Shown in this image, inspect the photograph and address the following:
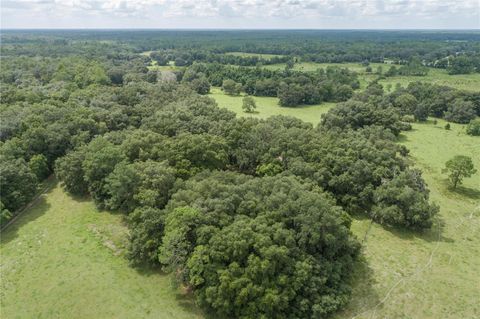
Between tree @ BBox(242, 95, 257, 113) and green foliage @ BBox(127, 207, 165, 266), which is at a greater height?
tree @ BBox(242, 95, 257, 113)

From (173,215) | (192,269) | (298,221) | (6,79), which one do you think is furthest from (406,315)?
(6,79)

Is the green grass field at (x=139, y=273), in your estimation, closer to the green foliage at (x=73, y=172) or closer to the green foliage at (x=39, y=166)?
the green foliage at (x=73, y=172)

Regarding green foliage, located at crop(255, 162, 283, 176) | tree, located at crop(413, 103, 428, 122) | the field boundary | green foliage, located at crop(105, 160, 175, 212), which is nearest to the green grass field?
the field boundary

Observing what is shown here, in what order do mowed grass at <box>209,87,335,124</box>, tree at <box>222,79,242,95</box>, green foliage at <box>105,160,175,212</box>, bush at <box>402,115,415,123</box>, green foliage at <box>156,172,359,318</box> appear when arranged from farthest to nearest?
tree at <box>222,79,242,95</box>, mowed grass at <box>209,87,335,124</box>, bush at <box>402,115,415,123</box>, green foliage at <box>105,160,175,212</box>, green foliage at <box>156,172,359,318</box>

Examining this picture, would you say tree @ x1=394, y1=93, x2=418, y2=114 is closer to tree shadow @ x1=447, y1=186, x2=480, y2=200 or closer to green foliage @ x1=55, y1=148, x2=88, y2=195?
tree shadow @ x1=447, y1=186, x2=480, y2=200

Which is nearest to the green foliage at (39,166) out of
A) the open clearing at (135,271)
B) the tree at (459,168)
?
the open clearing at (135,271)

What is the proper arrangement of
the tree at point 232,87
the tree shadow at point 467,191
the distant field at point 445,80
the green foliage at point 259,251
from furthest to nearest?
the distant field at point 445,80, the tree at point 232,87, the tree shadow at point 467,191, the green foliage at point 259,251
